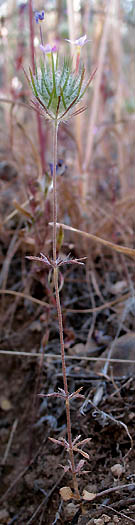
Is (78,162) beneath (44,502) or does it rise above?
above

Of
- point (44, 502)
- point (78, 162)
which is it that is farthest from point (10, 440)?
point (78, 162)

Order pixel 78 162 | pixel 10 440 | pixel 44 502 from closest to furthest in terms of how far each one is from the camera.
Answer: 1. pixel 44 502
2. pixel 10 440
3. pixel 78 162

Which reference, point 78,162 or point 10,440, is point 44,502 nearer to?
point 10,440

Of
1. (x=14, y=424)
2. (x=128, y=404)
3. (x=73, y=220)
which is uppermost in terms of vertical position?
(x=73, y=220)

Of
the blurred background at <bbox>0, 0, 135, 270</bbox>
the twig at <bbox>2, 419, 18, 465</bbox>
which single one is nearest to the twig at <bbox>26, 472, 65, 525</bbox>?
the twig at <bbox>2, 419, 18, 465</bbox>

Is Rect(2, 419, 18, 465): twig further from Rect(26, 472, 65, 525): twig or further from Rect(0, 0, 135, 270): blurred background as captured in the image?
Rect(0, 0, 135, 270): blurred background

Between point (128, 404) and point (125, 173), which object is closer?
point (128, 404)

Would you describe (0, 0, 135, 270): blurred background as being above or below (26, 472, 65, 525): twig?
above

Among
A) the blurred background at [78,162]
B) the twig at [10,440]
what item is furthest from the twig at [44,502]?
the blurred background at [78,162]

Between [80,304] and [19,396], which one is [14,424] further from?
[80,304]

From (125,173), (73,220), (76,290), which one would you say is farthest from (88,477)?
(125,173)

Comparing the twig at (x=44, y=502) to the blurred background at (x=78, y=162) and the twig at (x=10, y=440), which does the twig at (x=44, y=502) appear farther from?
the blurred background at (x=78, y=162)
